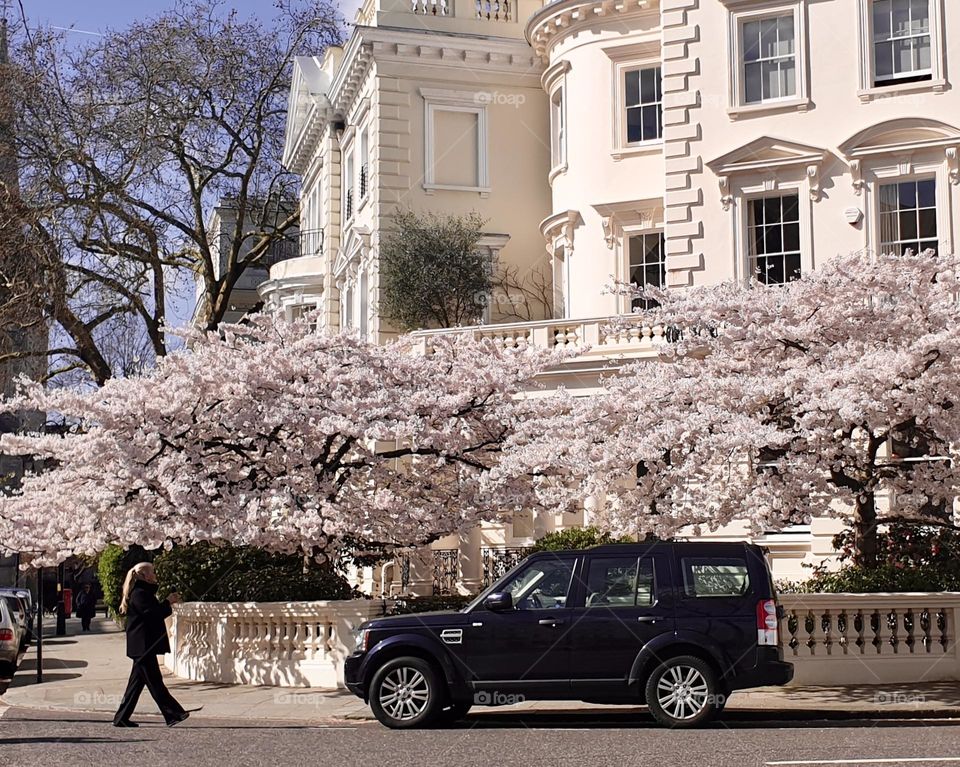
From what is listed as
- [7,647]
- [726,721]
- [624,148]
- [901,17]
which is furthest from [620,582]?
[624,148]

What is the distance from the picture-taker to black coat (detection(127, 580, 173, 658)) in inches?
567

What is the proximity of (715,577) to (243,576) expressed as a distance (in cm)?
901

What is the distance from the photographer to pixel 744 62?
26469mm

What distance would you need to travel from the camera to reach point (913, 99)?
25.0 metres

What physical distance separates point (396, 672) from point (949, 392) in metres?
7.61

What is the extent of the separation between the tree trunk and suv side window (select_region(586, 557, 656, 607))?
4903mm

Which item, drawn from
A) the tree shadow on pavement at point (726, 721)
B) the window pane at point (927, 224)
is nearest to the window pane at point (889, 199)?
the window pane at point (927, 224)

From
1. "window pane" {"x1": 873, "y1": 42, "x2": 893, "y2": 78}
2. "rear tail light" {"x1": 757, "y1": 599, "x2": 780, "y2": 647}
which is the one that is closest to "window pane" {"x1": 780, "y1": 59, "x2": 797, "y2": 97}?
"window pane" {"x1": 873, "y1": 42, "x2": 893, "y2": 78}

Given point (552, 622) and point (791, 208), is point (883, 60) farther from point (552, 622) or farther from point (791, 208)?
point (552, 622)

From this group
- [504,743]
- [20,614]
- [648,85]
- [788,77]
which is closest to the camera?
[504,743]

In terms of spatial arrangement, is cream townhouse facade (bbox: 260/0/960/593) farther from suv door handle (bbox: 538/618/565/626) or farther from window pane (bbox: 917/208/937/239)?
suv door handle (bbox: 538/618/565/626)

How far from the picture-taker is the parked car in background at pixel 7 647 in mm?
20812

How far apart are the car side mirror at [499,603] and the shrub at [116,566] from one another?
56.3ft

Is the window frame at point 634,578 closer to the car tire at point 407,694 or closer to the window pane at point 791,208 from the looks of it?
the car tire at point 407,694
